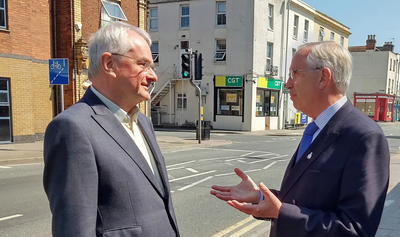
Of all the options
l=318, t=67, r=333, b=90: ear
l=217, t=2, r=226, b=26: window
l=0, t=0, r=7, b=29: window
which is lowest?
l=318, t=67, r=333, b=90: ear

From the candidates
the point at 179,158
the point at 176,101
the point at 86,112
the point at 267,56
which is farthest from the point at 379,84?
the point at 86,112

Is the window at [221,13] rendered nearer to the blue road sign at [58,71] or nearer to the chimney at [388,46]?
the blue road sign at [58,71]

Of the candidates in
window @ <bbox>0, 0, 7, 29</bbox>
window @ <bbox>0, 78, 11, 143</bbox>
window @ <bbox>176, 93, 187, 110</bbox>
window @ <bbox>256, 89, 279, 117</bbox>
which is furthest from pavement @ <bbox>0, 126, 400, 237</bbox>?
window @ <bbox>176, 93, 187, 110</bbox>

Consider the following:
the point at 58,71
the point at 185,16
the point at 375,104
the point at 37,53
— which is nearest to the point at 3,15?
the point at 37,53

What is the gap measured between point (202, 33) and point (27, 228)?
2176 centimetres

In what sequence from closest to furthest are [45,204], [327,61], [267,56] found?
1. [327,61]
2. [45,204]
3. [267,56]

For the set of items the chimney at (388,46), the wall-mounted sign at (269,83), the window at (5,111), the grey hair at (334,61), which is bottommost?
the window at (5,111)

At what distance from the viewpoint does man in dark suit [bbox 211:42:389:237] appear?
151 centimetres

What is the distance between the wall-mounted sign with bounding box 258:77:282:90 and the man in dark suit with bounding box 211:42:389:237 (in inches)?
892

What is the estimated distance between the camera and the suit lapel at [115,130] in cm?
163

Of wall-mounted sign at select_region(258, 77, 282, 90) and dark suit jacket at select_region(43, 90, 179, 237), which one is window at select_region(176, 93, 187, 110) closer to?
wall-mounted sign at select_region(258, 77, 282, 90)

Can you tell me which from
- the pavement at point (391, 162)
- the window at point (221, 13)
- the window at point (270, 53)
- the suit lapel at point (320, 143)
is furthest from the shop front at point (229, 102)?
the suit lapel at point (320, 143)

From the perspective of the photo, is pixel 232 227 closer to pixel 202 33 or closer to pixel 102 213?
pixel 102 213

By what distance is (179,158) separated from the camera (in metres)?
10.6
